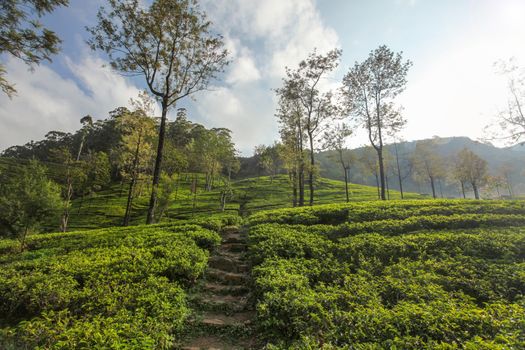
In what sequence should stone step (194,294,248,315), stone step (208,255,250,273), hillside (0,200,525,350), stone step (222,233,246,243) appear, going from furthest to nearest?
stone step (222,233,246,243) < stone step (208,255,250,273) < stone step (194,294,248,315) < hillside (0,200,525,350)

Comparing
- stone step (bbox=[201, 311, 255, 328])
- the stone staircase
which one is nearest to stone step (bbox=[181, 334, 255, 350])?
the stone staircase

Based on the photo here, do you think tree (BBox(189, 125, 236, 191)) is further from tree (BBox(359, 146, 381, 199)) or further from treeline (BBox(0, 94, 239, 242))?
tree (BBox(359, 146, 381, 199))

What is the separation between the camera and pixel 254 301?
7.14 metres

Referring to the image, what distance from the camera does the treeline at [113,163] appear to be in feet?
58.1

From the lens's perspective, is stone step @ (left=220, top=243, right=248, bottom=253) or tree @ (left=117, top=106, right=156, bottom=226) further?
tree @ (left=117, top=106, right=156, bottom=226)

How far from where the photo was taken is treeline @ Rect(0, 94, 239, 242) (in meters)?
17.7

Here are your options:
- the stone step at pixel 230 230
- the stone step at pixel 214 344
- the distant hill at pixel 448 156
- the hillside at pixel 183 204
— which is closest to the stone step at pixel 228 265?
the stone step at pixel 214 344

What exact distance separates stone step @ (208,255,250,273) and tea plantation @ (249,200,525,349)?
0.73m

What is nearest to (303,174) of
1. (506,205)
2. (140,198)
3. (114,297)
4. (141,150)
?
(506,205)

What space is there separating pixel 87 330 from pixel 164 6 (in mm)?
23838

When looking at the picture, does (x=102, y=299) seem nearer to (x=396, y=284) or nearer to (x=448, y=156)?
(x=396, y=284)

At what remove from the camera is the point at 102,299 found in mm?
6188

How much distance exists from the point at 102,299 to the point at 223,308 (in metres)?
3.28

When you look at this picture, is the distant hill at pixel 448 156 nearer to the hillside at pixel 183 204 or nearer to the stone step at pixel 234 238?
the hillside at pixel 183 204
